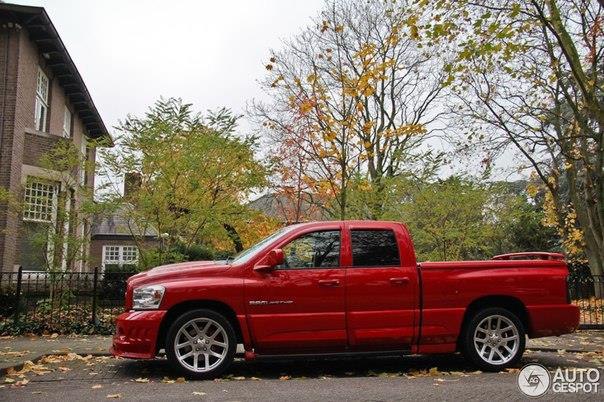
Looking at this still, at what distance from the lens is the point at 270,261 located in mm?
7047

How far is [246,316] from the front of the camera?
7.05 metres

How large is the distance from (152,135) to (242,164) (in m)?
2.07

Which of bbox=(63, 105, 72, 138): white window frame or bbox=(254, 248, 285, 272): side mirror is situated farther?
bbox=(63, 105, 72, 138): white window frame

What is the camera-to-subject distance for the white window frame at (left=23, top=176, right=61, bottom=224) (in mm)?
13984

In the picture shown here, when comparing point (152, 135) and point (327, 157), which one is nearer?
point (152, 135)

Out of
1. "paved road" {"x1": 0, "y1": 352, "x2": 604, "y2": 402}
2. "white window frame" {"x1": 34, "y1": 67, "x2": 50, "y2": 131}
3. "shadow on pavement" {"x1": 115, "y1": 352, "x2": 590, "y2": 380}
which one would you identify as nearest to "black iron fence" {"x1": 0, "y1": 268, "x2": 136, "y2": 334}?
"paved road" {"x1": 0, "y1": 352, "x2": 604, "y2": 402}

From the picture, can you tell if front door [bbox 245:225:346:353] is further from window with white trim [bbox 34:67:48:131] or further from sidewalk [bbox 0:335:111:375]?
window with white trim [bbox 34:67:48:131]

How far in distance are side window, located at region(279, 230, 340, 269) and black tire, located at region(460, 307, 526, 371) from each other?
6.38ft

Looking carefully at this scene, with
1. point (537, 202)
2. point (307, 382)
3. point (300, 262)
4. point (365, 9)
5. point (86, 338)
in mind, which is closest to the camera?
point (307, 382)

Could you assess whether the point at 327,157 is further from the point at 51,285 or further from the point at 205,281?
the point at 205,281

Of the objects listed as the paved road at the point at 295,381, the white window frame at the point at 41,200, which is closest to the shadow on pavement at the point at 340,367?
the paved road at the point at 295,381

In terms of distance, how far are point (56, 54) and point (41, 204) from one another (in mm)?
6832

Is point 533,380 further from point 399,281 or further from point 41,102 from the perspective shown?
point 41,102

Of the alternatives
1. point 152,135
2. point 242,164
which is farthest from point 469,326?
point 152,135
